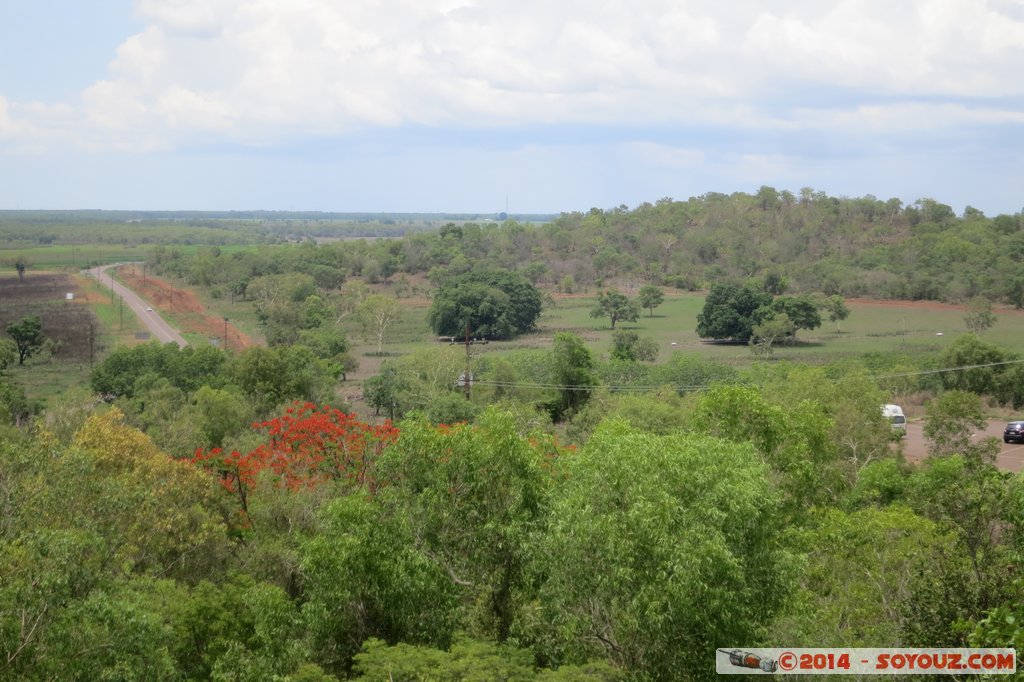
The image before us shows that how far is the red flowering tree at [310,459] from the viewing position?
20156 millimetres

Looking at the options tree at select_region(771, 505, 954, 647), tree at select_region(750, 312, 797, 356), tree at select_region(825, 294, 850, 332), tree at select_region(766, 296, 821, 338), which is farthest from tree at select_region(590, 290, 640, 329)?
tree at select_region(771, 505, 954, 647)

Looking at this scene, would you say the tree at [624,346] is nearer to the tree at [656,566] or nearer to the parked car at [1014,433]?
the parked car at [1014,433]

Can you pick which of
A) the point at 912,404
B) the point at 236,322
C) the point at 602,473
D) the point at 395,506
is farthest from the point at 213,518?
the point at 236,322

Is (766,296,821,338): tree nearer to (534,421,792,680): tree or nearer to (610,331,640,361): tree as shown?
(610,331,640,361): tree

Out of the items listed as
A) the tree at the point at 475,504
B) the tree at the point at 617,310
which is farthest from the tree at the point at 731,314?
the tree at the point at 475,504

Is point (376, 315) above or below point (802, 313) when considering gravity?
below

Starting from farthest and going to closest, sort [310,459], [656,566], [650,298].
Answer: [650,298] → [310,459] → [656,566]

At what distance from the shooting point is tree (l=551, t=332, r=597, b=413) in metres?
36.9

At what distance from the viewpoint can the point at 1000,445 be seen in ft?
100

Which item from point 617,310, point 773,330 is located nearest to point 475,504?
point 773,330

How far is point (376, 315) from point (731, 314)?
2149 cm

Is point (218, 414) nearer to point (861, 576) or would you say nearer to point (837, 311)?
point (861, 576)

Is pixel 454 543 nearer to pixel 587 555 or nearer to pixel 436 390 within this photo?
pixel 587 555

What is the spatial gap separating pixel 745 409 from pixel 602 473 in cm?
661
